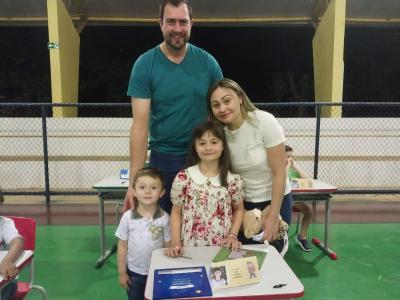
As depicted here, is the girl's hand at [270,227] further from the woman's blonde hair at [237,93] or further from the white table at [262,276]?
the woman's blonde hair at [237,93]

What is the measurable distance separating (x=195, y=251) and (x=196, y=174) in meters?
0.39

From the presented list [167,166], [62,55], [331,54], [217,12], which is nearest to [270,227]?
[167,166]

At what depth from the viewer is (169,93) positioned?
2020mm

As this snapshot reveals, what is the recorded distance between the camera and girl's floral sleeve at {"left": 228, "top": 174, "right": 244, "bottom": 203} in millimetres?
1874

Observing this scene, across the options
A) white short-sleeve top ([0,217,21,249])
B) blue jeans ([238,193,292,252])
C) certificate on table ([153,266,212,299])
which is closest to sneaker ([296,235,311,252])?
blue jeans ([238,193,292,252])

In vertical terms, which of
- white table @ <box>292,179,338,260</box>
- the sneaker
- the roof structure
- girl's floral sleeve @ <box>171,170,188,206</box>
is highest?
the roof structure

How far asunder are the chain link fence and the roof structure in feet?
6.62

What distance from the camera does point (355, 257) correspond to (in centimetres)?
357

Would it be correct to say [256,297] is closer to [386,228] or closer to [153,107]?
[153,107]

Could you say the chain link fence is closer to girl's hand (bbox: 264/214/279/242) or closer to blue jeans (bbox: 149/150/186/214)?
blue jeans (bbox: 149/150/186/214)

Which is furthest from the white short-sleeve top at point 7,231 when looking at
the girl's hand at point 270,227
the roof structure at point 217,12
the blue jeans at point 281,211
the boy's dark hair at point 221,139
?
the roof structure at point 217,12

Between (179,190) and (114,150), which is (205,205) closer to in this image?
(179,190)

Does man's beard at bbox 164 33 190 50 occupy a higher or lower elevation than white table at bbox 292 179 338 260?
higher

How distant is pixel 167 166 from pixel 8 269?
93 centimetres
